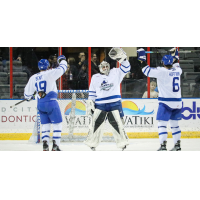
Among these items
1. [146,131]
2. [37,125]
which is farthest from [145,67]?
[37,125]

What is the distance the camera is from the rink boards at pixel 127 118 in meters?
6.52

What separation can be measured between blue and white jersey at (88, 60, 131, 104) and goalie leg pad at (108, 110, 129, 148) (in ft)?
0.64

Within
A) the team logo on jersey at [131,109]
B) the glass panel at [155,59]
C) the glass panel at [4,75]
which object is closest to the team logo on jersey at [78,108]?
the team logo on jersey at [131,109]

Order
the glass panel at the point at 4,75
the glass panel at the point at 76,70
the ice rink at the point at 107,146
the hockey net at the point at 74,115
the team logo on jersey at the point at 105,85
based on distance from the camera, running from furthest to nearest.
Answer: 1. the glass panel at the point at 4,75
2. the glass panel at the point at 76,70
3. the hockey net at the point at 74,115
4. the ice rink at the point at 107,146
5. the team logo on jersey at the point at 105,85

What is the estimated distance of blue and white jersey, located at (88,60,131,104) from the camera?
16.9 feet

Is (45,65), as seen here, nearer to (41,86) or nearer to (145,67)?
(41,86)

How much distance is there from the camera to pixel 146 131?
6504mm

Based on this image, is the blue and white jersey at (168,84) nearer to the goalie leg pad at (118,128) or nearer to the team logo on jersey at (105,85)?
the team logo on jersey at (105,85)

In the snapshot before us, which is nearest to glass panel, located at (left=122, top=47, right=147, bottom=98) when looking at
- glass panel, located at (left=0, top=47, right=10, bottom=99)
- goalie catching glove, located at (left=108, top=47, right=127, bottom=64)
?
goalie catching glove, located at (left=108, top=47, right=127, bottom=64)

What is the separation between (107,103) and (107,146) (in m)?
0.79

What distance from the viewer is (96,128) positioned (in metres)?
5.20

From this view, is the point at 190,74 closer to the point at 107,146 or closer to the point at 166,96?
the point at 166,96

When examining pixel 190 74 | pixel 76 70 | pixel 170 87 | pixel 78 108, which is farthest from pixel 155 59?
pixel 78 108

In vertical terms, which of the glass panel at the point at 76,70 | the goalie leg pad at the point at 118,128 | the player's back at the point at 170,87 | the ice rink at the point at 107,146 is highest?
the glass panel at the point at 76,70
